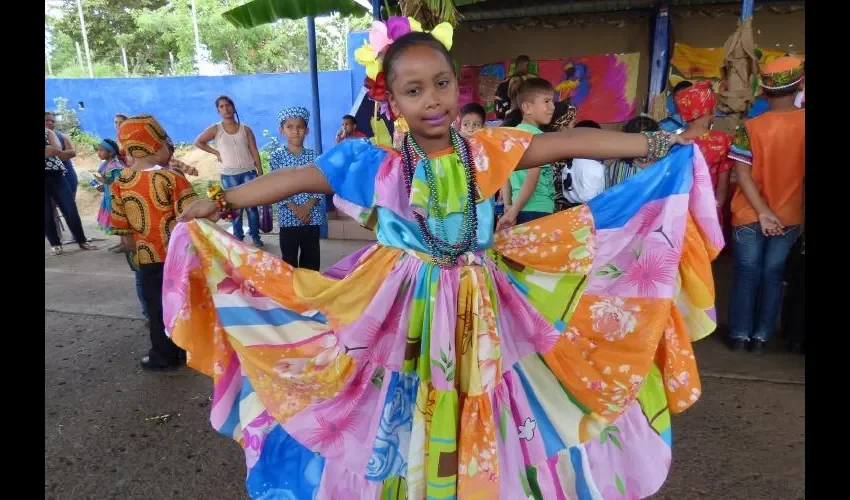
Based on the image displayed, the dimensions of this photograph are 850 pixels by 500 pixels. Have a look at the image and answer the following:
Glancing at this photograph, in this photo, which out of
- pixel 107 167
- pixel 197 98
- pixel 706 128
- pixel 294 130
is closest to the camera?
pixel 706 128

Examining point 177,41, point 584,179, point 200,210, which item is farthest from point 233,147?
point 177,41

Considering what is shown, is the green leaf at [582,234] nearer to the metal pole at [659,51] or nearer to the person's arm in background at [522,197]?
the person's arm in background at [522,197]

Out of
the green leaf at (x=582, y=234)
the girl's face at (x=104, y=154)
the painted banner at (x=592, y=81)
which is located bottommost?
the green leaf at (x=582, y=234)

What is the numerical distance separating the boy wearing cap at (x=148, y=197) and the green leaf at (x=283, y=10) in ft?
15.9

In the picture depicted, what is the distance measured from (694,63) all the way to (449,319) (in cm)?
800

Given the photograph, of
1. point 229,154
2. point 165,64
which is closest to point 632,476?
point 229,154

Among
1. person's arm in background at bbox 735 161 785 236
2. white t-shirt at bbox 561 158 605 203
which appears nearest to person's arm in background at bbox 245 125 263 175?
white t-shirt at bbox 561 158 605 203

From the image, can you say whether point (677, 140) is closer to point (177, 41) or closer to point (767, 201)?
point (767, 201)

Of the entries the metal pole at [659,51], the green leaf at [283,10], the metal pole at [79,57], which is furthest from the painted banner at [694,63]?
the metal pole at [79,57]

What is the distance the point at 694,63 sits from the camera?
8.23 metres

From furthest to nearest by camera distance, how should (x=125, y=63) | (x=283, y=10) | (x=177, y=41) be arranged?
(x=125, y=63)
(x=177, y=41)
(x=283, y=10)

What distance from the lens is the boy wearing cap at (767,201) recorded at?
137 inches

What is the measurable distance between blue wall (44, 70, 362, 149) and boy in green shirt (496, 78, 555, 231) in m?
9.84
